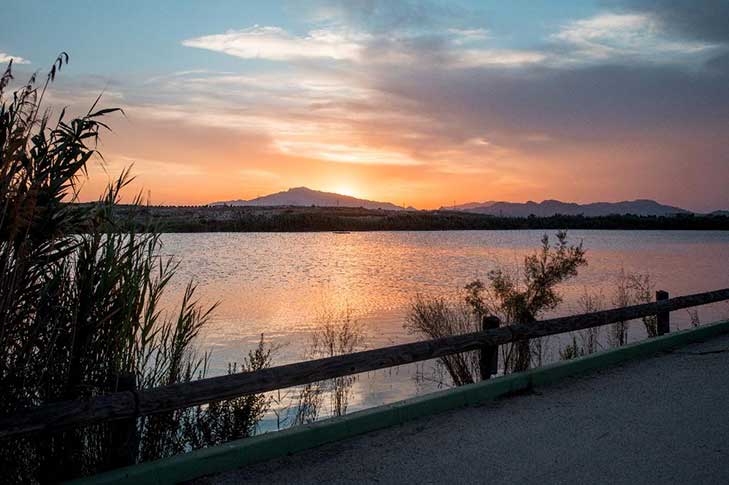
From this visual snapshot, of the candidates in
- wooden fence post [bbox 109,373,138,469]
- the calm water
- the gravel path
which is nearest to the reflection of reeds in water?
the calm water

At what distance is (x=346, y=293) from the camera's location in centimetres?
2941

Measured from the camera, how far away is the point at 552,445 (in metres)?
6.00

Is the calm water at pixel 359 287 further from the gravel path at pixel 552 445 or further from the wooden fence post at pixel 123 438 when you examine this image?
the wooden fence post at pixel 123 438

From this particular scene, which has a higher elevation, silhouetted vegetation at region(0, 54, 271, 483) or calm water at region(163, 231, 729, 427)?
silhouetted vegetation at region(0, 54, 271, 483)

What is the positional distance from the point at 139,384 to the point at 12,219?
2484mm

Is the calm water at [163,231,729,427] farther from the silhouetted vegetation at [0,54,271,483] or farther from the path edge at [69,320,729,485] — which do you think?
the silhouetted vegetation at [0,54,271,483]

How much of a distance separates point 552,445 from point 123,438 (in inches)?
143

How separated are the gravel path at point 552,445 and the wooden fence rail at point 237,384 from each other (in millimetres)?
→ 632

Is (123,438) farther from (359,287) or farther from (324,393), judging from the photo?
(359,287)

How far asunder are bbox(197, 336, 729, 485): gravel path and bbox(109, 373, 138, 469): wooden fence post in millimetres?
630

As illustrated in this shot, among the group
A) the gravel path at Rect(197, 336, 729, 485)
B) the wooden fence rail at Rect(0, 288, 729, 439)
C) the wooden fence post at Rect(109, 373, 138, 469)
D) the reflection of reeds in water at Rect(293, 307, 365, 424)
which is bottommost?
the reflection of reeds in water at Rect(293, 307, 365, 424)

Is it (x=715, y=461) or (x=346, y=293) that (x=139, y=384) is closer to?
(x=715, y=461)

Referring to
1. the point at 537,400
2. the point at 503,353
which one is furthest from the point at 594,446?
the point at 503,353

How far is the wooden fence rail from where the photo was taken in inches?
179
